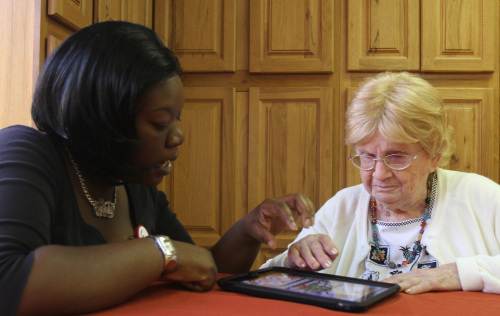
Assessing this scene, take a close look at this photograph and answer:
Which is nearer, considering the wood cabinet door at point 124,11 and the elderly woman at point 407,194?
the elderly woman at point 407,194

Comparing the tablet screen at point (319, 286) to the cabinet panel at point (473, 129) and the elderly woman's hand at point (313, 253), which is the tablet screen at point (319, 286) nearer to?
the elderly woman's hand at point (313, 253)

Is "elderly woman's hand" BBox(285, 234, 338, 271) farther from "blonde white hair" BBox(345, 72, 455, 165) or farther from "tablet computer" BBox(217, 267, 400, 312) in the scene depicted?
"blonde white hair" BBox(345, 72, 455, 165)

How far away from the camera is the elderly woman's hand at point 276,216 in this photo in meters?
1.08

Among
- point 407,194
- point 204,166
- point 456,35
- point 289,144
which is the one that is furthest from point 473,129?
point 204,166

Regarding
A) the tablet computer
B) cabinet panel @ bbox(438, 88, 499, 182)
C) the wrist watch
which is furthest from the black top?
cabinet panel @ bbox(438, 88, 499, 182)

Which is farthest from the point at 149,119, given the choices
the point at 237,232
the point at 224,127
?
the point at 224,127

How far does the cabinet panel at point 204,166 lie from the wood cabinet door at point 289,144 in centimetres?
13

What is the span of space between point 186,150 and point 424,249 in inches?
59.0

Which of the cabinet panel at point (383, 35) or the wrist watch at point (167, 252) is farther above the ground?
the cabinet panel at point (383, 35)

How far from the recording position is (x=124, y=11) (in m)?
2.38

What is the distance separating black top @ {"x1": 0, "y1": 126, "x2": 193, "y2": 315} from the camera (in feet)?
2.24

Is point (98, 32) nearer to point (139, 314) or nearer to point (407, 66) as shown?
point (139, 314)

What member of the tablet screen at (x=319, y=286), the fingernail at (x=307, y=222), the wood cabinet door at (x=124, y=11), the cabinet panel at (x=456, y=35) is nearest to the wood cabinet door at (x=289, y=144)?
the cabinet panel at (x=456, y=35)

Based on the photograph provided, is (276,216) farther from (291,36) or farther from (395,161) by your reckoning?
(291,36)
